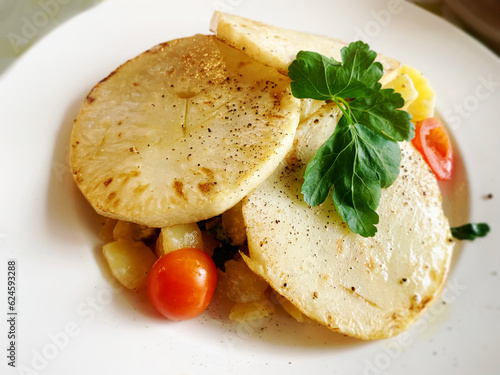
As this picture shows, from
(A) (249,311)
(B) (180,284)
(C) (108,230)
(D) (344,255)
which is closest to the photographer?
(B) (180,284)

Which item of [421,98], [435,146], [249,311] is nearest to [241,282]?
[249,311]

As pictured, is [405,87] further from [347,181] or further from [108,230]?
[108,230]

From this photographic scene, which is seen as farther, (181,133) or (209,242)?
(209,242)

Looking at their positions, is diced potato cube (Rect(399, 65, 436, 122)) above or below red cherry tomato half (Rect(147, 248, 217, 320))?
above

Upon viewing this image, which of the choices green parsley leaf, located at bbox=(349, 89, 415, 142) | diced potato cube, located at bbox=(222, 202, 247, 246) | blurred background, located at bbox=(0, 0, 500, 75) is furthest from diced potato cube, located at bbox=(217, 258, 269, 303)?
blurred background, located at bbox=(0, 0, 500, 75)

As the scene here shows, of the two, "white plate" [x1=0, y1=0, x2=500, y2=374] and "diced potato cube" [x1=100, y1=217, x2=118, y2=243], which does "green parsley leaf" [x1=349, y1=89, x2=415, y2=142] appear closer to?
"white plate" [x1=0, y1=0, x2=500, y2=374]

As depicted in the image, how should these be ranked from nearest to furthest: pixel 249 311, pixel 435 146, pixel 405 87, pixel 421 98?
1. pixel 249 311
2. pixel 405 87
3. pixel 435 146
4. pixel 421 98

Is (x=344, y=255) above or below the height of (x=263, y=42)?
below
